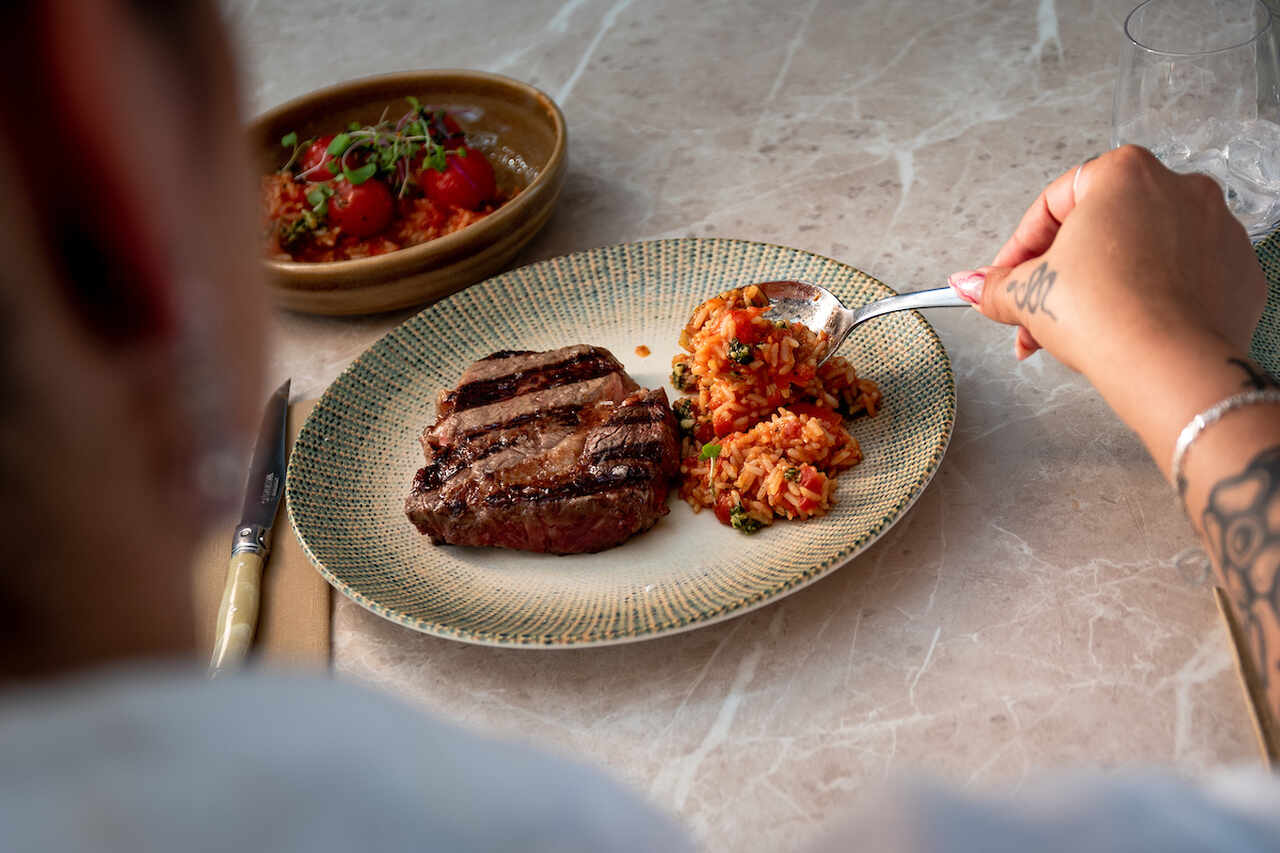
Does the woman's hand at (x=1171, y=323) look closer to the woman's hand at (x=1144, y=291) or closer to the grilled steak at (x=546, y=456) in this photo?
the woman's hand at (x=1144, y=291)

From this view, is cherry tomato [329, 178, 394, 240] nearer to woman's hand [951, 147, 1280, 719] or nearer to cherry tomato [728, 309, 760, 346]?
cherry tomato [728, 309, 760, 346]

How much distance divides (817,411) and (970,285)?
306 millimetres

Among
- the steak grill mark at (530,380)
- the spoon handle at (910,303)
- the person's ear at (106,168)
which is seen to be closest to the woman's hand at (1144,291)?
the spoon handle at (910,303)

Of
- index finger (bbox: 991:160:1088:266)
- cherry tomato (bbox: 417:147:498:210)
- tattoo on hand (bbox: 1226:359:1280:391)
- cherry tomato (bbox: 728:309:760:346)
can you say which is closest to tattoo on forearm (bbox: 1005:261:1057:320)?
index finger (bbox: 991:160:1088:266)

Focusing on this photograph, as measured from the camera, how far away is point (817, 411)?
164 cm

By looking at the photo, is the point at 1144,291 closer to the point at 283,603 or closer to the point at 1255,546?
the point at 1255,546

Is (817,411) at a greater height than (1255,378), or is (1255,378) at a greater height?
(1255,378)

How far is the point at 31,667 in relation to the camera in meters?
0.40

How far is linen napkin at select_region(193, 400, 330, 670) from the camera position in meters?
1.46

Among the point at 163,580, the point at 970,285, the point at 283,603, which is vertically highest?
the point at 163,580

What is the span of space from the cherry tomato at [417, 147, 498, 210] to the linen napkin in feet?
2.80

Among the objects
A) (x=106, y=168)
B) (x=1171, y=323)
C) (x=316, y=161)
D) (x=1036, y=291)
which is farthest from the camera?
(x=316, y=161)

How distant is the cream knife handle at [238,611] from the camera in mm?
1405

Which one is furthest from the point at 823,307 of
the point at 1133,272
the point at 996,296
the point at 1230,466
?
the point at 1230,466
